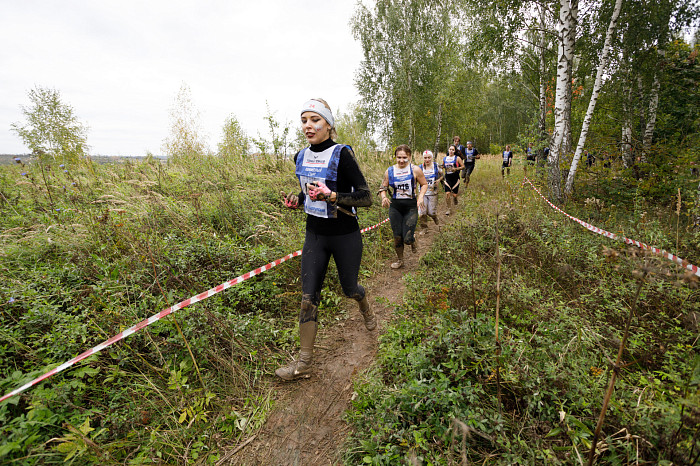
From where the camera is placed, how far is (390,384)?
2.55m

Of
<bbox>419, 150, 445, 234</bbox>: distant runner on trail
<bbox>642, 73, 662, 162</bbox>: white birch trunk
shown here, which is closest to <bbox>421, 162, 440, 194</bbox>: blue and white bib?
<bbox>419, 150, 445, 234</bbox>: distant runner on trail

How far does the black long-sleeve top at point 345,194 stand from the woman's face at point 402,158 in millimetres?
2583

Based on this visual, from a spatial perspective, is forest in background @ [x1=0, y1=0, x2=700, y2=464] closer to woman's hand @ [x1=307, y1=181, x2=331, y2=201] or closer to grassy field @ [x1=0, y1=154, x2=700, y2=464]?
grassy field @ [x1=0, y1=154, x2=700, y2=464]

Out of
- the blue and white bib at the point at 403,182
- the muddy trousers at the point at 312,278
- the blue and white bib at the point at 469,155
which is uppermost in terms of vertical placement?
the blue and white bib at the point at 469,155

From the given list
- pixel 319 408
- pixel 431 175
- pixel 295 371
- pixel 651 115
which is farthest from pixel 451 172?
pixel 319 408

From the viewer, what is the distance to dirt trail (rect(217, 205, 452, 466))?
87.9 inches

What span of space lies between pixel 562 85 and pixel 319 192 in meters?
7.30

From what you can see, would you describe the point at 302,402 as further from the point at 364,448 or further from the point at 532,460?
the point at 532,460

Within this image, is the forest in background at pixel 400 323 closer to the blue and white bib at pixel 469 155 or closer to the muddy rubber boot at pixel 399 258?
the muddy rubber boot at pixel 399 258

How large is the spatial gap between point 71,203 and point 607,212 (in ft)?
37.3

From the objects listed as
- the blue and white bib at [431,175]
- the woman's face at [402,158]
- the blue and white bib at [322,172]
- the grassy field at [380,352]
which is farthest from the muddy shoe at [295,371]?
the blue and white bib at [431,175]

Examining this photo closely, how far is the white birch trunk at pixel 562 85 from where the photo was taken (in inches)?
254

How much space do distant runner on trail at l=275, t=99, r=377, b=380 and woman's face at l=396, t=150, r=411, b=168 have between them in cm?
247

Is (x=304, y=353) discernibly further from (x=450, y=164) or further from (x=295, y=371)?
(x=450, y=164)
